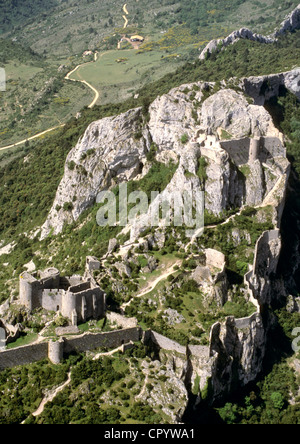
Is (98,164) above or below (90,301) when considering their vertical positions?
above

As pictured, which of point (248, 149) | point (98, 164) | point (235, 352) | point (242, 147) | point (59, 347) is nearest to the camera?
point (59, 347)

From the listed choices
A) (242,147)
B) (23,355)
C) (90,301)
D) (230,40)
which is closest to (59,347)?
(23,355)

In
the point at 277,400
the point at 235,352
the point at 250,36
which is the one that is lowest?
the point at 277,400

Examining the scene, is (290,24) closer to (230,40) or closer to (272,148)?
(230,40)

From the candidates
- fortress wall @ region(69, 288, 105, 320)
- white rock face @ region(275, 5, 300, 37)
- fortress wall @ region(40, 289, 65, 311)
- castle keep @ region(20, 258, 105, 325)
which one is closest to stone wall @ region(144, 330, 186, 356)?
fortress wall @ region(69, 288, 105, 320)

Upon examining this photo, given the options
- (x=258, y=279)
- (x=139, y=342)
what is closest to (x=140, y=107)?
(x=258, y=279)

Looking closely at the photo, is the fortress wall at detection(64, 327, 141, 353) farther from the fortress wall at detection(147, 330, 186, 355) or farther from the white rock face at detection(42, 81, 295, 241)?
the white rock face at detection(42, 81, 295, 241)

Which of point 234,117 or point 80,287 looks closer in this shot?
point 80,287
